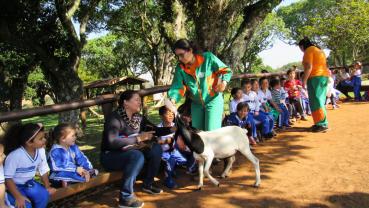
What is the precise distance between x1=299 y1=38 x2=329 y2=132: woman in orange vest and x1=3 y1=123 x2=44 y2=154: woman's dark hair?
201 inches

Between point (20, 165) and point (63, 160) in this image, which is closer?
point (20, 165)

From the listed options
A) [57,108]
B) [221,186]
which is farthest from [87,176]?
[221,186]

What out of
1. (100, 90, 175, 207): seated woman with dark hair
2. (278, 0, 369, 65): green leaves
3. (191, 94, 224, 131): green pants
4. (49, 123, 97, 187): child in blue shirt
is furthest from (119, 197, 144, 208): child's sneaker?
(278, 0, 369, 65): green leaves

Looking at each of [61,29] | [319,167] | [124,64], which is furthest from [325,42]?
[319,167]

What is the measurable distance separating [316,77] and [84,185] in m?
4.91

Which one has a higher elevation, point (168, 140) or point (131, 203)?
point (168, 140)

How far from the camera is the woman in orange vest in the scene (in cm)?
696

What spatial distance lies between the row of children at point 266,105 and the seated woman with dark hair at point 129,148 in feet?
7.16

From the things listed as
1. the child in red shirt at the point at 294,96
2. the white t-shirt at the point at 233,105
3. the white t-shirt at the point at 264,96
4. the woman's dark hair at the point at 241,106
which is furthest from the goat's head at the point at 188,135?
the child in red shirt at the point at 294,96

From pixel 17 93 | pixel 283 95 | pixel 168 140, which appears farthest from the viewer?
pixel 17 93

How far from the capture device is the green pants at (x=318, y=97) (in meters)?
7.02

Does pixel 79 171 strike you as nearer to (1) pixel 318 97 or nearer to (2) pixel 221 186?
(2) pixel 221 186

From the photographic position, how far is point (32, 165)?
3568mm

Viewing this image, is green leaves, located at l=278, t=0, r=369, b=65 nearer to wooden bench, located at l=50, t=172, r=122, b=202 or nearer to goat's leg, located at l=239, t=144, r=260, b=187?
goat's leg, located at l=239, t=144, r=260, b=187
